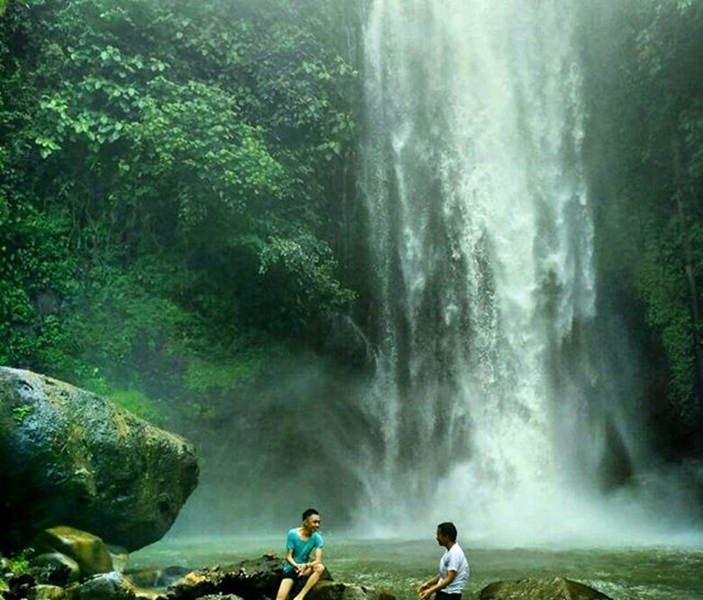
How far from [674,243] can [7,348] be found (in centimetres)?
1375

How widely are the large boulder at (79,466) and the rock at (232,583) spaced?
1841 mm

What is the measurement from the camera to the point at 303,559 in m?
7.68

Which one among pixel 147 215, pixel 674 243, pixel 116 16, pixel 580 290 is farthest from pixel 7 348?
pixel 674 243

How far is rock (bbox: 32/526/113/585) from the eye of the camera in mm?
8359

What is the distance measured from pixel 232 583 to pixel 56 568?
69.6 inches

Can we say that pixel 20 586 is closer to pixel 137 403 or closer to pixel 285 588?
pixel 285 588

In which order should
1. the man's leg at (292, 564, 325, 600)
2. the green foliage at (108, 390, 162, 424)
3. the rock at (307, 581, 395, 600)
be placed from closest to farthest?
the man's leg at (292, 564, 325, 600)
the rock at (307, 581, 395, 600)
the green foliage at (108, 390, 162, 424)

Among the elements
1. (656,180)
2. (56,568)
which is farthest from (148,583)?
(656,180)

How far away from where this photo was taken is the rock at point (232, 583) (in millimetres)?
7934

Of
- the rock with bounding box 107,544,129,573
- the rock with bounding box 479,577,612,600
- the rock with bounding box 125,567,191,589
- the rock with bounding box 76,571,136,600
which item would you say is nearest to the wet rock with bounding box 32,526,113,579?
the rock with bounding box 125,567,191,589

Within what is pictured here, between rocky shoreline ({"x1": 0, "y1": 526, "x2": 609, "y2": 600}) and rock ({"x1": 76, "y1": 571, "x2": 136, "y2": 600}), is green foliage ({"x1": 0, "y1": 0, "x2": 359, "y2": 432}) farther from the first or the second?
rock ({"x1": 76, "y1": 571, "x2": 136, "y2": 600})

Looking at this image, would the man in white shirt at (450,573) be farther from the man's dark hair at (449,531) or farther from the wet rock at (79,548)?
the wet rock at (79,548)

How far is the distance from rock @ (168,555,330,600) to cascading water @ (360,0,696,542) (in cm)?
736

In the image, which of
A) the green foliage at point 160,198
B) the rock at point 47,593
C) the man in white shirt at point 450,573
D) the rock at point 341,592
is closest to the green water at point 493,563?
the rock at point 341,592
